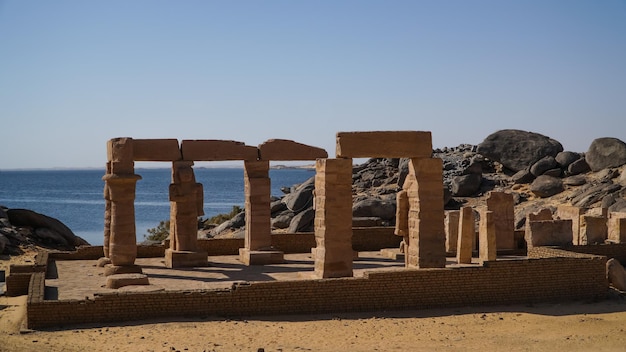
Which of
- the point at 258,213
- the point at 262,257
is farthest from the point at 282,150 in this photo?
the point at 262,257

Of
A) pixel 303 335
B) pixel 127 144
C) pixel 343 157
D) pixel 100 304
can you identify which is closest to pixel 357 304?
pixel 303 335

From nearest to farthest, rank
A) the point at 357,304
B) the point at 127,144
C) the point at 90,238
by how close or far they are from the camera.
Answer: the point at 357,304, the point at 127,144, the point at 90,238

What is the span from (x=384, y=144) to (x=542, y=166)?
20654mm

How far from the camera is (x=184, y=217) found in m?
20.5

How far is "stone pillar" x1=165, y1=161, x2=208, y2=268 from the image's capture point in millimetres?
20328

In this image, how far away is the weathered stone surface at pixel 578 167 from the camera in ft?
113

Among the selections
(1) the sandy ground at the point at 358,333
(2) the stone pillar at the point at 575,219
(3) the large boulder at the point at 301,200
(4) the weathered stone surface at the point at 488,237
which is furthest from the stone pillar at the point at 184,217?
(3) the large boulder at the point at 301,200

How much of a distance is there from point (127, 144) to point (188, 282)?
11.8 feet

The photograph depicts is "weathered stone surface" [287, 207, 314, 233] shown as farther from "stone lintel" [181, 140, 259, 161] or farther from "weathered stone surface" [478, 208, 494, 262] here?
"weathered stone surface" [478, 208, 494, 262]

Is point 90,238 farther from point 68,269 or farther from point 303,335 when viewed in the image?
point 303,335

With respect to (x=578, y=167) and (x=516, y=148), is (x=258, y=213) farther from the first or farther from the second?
(x=516, y=148)

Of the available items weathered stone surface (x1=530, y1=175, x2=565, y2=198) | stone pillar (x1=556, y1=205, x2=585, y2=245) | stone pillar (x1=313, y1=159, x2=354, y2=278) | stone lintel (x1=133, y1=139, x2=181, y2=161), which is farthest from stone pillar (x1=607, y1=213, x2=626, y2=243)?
stone lintel (x1=133, y1=139, x2=181, y2=161)

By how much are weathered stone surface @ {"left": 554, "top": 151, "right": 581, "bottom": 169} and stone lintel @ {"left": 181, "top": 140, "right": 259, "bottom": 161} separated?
62.6 ft

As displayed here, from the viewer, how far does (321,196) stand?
1708 centimetres
